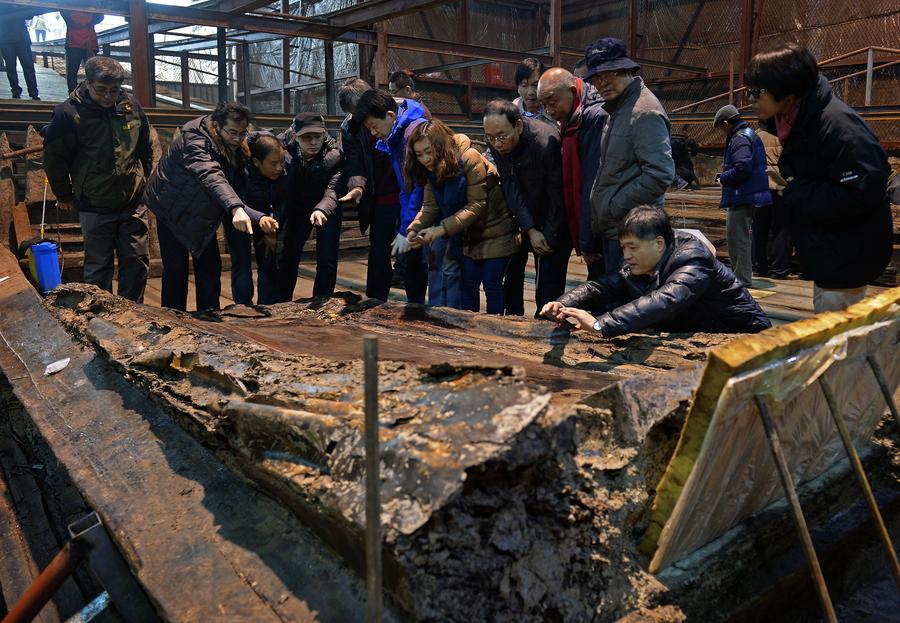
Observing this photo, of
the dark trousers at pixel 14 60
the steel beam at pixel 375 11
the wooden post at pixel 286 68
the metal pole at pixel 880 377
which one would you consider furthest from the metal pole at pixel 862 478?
the wooden post at pixel 286 68

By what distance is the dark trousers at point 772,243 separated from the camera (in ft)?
23.1

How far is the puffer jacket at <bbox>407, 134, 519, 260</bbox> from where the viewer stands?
13.8 feet

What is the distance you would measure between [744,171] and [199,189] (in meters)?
4.08

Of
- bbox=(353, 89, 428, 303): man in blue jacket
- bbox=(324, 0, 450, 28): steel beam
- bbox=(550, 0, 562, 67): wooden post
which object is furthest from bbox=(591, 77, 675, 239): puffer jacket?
bbox=(550, 0, 562, 67): wooden post

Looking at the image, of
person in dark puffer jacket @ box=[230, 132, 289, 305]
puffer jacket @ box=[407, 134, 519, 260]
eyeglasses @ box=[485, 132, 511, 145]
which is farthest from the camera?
person in dark puffer jacket @ box=[230, 132, 289, 305]

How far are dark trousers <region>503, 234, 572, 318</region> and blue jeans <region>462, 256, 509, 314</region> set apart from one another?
5.8 inches

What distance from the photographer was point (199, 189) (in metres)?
4.60

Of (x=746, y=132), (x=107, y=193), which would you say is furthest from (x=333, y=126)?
(x=746, y=132)

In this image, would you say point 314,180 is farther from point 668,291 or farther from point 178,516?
point 178,516

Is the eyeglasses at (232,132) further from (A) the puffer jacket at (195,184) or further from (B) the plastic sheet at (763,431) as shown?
(B) the plastic sheet at (763,431)

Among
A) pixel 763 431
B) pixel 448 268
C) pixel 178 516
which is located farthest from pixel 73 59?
pixel 763 431

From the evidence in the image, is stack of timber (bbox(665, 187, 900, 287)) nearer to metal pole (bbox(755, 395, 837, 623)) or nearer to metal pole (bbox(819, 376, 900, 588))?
metal pole (bbox(819, 376, 900, 588))

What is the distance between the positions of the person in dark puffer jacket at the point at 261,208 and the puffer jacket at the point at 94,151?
76cm

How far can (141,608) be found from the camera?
6.08ft
